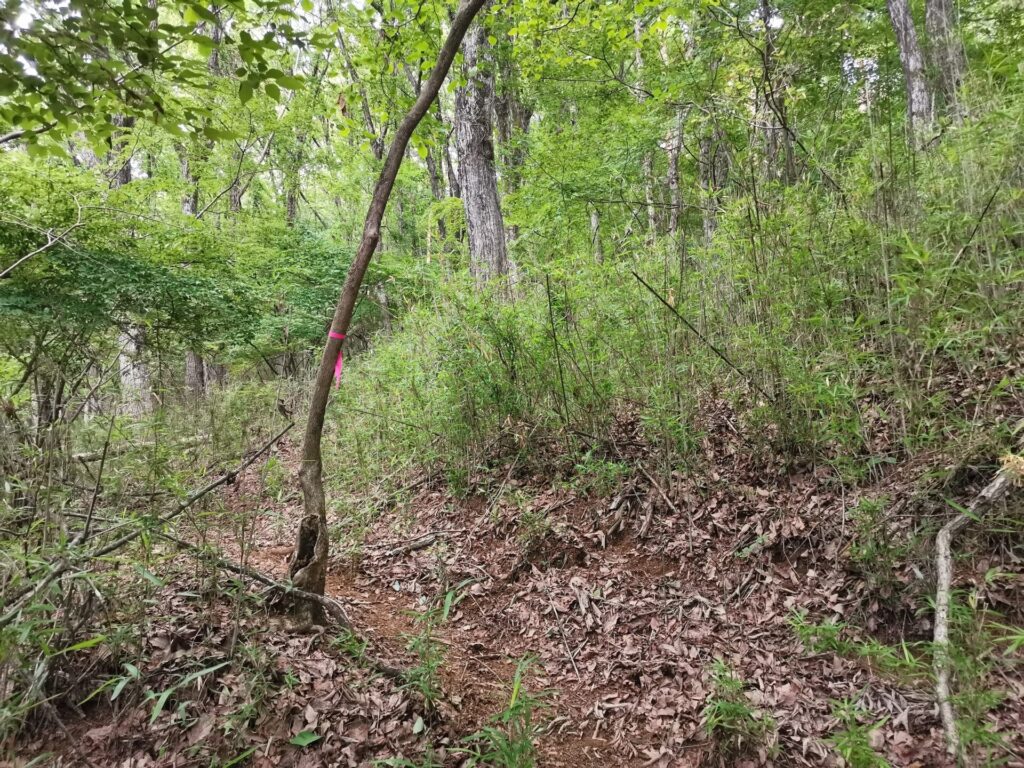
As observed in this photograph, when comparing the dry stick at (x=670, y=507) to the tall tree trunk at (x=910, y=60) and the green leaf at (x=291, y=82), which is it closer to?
the green leaf at (x=291, y=82)

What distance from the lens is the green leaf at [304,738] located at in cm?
202

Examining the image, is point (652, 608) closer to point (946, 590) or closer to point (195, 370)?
point (946, 590)

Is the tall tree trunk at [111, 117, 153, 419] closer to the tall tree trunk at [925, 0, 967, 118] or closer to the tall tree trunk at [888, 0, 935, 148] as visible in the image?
the tall tree trunk at [925, 0, 967, 118]

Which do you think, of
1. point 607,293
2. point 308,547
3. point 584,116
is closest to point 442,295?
point 607,293

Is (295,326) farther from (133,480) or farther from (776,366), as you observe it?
(776,366)

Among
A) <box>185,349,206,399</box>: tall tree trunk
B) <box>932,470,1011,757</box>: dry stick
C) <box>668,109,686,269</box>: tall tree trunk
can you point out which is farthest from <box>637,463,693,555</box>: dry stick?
<box>185,349,206,399</box>: tall tree trunk

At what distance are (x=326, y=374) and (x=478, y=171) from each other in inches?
179

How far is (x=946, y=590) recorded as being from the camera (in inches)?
82.6

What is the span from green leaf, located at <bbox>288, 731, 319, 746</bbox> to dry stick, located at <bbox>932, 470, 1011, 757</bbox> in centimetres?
247

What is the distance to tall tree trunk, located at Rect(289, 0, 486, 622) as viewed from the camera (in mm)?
2617

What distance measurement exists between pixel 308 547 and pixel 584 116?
29.1 ft

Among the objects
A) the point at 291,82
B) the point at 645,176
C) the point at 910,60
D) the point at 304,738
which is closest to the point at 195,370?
the point at 645,176

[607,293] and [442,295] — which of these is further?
[442,295]

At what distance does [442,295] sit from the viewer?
5039 mm
